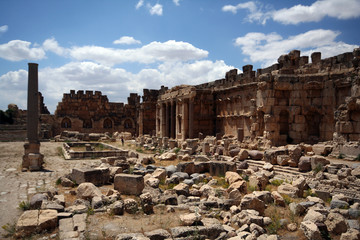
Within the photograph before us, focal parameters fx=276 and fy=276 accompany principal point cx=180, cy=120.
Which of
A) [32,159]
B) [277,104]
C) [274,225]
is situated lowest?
[274,225]

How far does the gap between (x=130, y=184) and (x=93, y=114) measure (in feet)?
104

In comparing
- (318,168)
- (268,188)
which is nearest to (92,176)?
(268,188)

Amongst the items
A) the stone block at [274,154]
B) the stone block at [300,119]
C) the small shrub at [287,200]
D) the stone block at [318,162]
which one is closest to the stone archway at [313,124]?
the stone block at [300,119]

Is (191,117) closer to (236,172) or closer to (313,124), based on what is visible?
(313,124)

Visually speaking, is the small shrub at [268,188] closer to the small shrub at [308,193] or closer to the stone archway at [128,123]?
the small shrub at [308,193]

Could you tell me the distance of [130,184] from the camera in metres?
8.87

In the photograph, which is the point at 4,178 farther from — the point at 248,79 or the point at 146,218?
the point at 248,79

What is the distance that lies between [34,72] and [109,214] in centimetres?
965

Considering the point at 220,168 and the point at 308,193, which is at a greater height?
the point at 220,168

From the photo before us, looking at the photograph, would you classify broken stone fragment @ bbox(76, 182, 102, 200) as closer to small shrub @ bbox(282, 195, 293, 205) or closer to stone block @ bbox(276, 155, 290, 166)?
small shrub @ bbox(282, 195, 293, 205)

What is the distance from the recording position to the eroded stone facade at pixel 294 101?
12.9 m

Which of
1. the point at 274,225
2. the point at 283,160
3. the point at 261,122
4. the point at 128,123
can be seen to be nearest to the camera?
the point at 274,225

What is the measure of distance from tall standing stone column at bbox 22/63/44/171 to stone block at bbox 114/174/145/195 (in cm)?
615

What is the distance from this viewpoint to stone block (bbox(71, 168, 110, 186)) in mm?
10006
